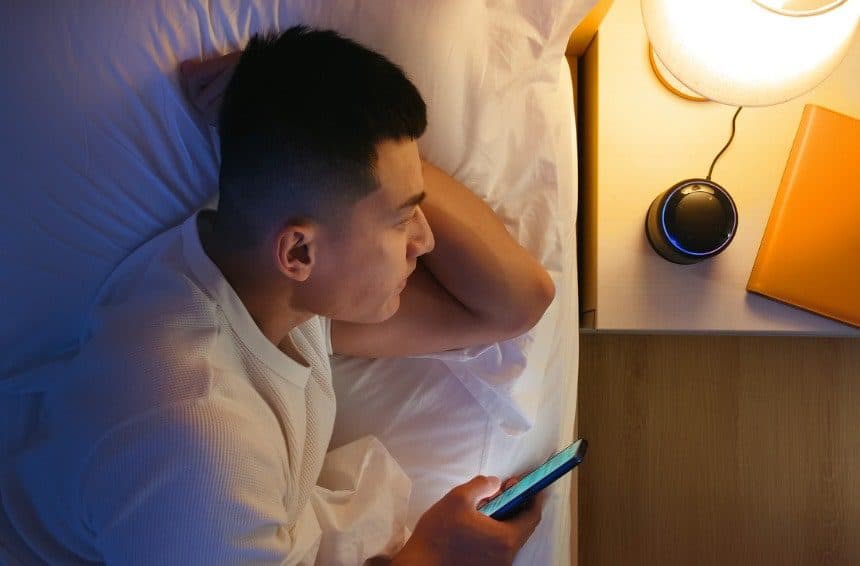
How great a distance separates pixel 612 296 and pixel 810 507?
60cm

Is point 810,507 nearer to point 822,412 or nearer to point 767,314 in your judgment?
point 822,412

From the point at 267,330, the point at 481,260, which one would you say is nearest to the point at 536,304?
the point at 481,260

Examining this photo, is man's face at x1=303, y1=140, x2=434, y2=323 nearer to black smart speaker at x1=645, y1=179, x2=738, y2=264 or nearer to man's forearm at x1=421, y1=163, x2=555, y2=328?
man's forearm at x1=421, y1=163, x2=555, y2=328

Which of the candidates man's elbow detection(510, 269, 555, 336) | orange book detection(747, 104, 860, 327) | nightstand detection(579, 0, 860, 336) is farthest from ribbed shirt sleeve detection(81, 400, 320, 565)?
orange book detection(747, 104, 860, 327)

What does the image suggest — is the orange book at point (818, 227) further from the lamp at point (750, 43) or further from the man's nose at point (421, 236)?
the man's nose at point (421, 236)

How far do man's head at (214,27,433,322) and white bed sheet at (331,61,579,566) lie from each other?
0.27 meters

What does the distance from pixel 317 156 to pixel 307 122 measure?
0.10ft

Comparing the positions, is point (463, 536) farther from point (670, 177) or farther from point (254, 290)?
point (670, 177)

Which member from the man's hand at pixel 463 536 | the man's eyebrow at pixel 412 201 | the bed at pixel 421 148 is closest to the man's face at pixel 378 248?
the man's eyebrow at pixel 412 201

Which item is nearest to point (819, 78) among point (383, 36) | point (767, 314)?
point (767, 314)

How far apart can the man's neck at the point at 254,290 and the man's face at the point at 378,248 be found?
31mm

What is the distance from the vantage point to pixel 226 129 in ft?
2.11

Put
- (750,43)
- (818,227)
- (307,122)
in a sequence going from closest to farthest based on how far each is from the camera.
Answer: (307,122)
(750,43)
(818,227)

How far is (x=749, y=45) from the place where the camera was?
0.70m
